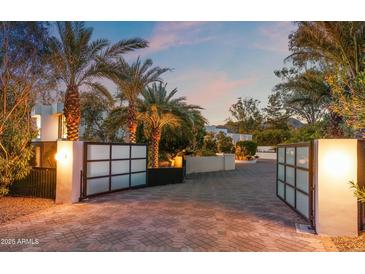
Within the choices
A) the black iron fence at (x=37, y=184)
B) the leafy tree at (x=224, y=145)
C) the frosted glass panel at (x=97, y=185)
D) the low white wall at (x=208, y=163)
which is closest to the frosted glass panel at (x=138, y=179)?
the frosted glass panel at (x=97, y=185)

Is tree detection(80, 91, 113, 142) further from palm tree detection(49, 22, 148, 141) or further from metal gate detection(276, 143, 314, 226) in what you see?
metal gate detection(276, 143, 314, 226)

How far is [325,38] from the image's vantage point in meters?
8.80

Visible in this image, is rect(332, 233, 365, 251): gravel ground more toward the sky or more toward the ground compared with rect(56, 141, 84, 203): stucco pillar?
more toward the ground

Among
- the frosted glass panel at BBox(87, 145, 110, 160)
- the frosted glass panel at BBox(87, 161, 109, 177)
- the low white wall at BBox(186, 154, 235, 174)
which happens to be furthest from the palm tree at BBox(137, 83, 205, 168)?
the frosted glass panel at BBox(87, 161, 109, 177)

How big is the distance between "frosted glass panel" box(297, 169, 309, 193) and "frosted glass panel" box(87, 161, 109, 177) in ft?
22.3

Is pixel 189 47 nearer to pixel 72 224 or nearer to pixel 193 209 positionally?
pixel 193 209

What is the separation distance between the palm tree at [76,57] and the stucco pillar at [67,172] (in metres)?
2.28

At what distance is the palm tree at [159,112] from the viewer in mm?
13750

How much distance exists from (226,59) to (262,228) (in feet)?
Result: 28.1

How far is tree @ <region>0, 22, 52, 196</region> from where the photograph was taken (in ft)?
26.5

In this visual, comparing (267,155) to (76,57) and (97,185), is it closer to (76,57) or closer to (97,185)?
(97,185)

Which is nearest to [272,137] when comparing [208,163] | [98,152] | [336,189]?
[208,163]

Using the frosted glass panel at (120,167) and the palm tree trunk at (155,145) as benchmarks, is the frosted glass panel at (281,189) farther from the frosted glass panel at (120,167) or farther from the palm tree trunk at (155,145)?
the palm tree trunk at (155,145)
